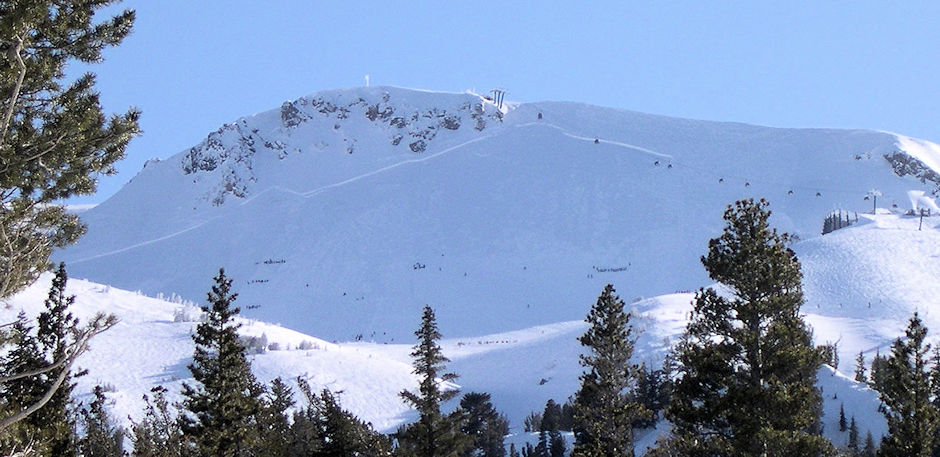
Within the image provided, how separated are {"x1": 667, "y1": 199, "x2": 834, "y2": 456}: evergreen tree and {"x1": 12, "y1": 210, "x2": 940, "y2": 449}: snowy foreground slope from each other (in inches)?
1718

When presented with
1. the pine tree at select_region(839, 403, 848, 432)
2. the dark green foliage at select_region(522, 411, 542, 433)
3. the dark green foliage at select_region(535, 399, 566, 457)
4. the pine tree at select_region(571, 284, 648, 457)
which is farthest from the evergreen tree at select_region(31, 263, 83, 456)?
the pine tree at select_region(839, 403, 848, 432)

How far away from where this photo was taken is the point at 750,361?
17.9 m

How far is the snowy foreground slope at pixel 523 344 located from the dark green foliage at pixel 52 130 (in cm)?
5464

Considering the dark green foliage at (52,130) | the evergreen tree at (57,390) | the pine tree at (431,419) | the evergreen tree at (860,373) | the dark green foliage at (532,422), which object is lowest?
the dark green foliage at (532,422)

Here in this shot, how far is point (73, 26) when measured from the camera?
407 inches

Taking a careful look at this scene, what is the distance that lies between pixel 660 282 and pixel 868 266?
4169 cm

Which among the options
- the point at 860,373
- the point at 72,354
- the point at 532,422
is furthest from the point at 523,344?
the point at 72,354

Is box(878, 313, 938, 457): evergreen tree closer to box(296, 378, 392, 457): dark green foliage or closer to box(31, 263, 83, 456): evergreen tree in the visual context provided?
box(296, 378, 392, 457): dark green foliage

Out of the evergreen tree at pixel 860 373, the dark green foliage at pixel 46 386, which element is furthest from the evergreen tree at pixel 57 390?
the evergreen tree at pixel 860 373

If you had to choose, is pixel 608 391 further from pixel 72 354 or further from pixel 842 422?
pixel 842 422

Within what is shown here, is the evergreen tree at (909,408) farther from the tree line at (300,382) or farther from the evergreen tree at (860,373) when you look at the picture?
the evergreen tree at (860,373)

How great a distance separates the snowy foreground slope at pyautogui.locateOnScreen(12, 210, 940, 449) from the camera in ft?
237

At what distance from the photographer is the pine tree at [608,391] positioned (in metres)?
20.1

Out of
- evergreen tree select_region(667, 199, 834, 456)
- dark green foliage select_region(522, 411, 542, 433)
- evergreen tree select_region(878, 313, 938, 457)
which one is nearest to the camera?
evergreen tree select_region(667, 199, 834, 456)
